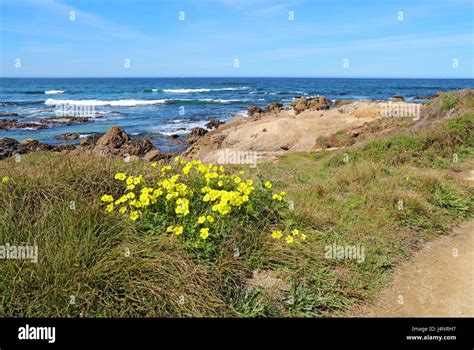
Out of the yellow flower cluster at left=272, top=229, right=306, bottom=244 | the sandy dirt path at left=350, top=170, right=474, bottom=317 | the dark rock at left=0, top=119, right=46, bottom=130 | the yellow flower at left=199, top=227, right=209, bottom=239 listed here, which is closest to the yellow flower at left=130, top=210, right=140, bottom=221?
the yellow flower at left=199, top=227, right=209, bottom=239

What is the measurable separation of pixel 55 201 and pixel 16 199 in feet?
1.61

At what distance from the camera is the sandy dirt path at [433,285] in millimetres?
3896

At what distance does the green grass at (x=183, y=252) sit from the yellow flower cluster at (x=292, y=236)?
0.11 metres

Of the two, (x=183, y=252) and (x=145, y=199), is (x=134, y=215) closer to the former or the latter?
(x=145, y=199)

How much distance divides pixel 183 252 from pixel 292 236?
1675 mm

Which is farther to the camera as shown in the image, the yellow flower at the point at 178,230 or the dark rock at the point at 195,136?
the dark rock at the point at 195,136

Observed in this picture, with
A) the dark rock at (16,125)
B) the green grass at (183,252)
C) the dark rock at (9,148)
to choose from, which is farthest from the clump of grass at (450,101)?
the dark rock at (16,125)

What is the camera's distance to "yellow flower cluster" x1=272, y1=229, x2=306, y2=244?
4.58 metres

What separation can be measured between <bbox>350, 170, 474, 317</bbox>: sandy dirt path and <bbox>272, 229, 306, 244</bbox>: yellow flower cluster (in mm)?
1100

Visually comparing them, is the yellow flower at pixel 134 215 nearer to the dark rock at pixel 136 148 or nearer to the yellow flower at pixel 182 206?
the yellow flower at pixel 182 206

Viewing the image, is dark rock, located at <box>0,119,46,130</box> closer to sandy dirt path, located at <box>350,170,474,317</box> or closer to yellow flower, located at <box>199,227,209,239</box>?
yellow flower, located at <box>199,227,209,239</box>

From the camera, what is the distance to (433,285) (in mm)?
4340
